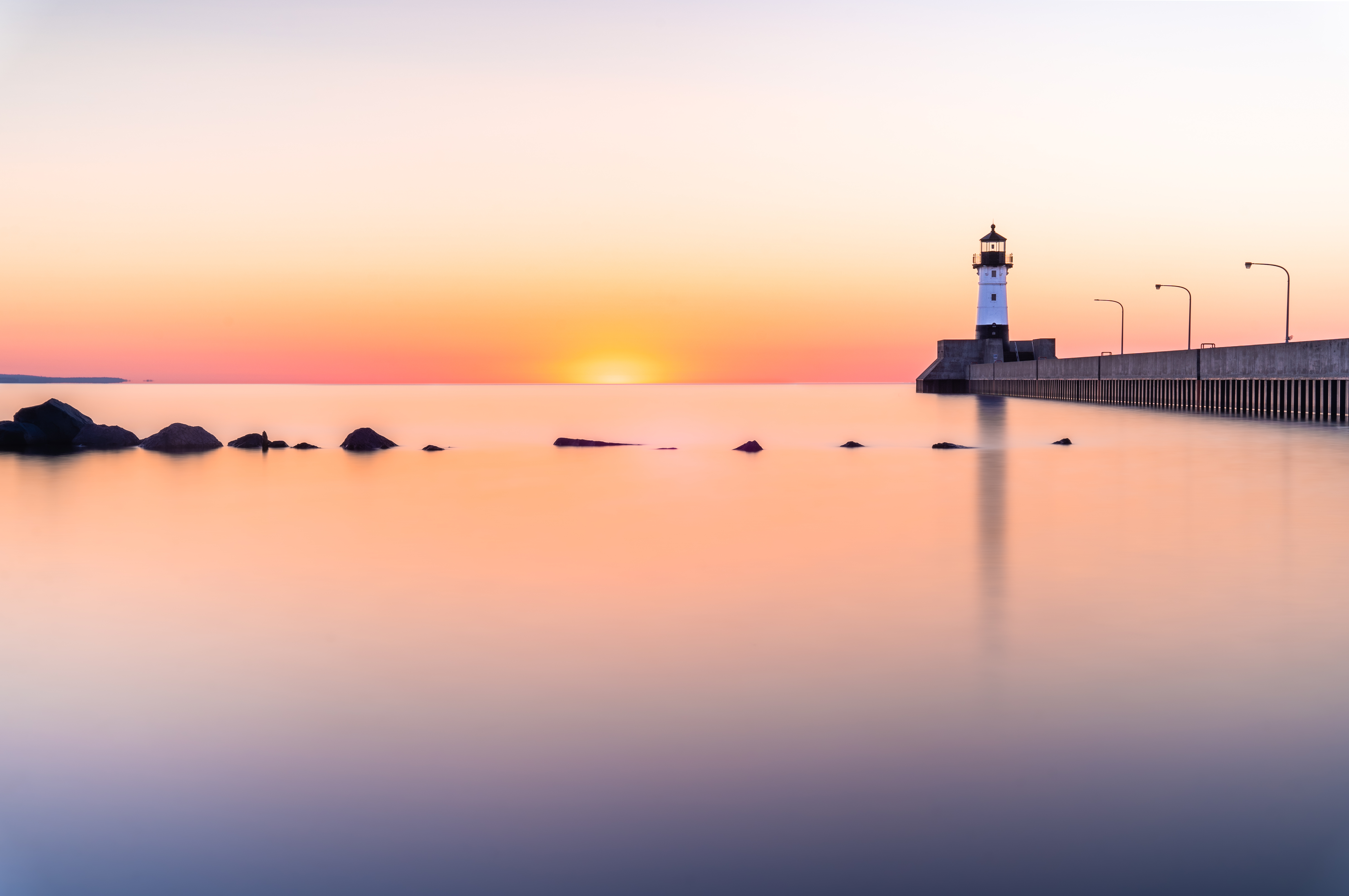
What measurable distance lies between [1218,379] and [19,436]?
6015cm

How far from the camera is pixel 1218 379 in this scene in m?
63.6

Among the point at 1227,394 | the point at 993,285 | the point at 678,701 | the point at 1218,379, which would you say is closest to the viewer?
the point at 678,701

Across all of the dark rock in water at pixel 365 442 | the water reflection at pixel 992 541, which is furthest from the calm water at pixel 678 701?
the dark rock in water at pixel 365 442

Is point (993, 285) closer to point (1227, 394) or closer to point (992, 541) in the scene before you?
point (1227, 394)

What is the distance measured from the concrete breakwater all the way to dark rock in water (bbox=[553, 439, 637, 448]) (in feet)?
106

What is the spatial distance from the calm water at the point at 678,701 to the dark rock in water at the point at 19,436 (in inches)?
755

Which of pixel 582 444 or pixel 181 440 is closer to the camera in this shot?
pixel 181 440

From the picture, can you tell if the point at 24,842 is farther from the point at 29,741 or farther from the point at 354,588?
the point at 354,588

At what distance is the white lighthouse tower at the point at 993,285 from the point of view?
102m

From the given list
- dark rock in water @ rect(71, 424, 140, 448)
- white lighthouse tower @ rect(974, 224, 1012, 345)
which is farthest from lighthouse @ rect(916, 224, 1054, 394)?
dark rock in water @ rect(71, 424, 140, 448)

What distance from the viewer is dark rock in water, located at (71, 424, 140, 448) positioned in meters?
38.5

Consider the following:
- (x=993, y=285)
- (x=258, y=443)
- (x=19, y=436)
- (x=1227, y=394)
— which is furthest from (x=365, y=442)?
(x=993, y=285)

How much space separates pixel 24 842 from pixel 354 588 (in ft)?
25.1

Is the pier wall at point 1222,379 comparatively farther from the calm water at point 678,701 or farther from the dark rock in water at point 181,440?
the dark rock in water at point 181,440
